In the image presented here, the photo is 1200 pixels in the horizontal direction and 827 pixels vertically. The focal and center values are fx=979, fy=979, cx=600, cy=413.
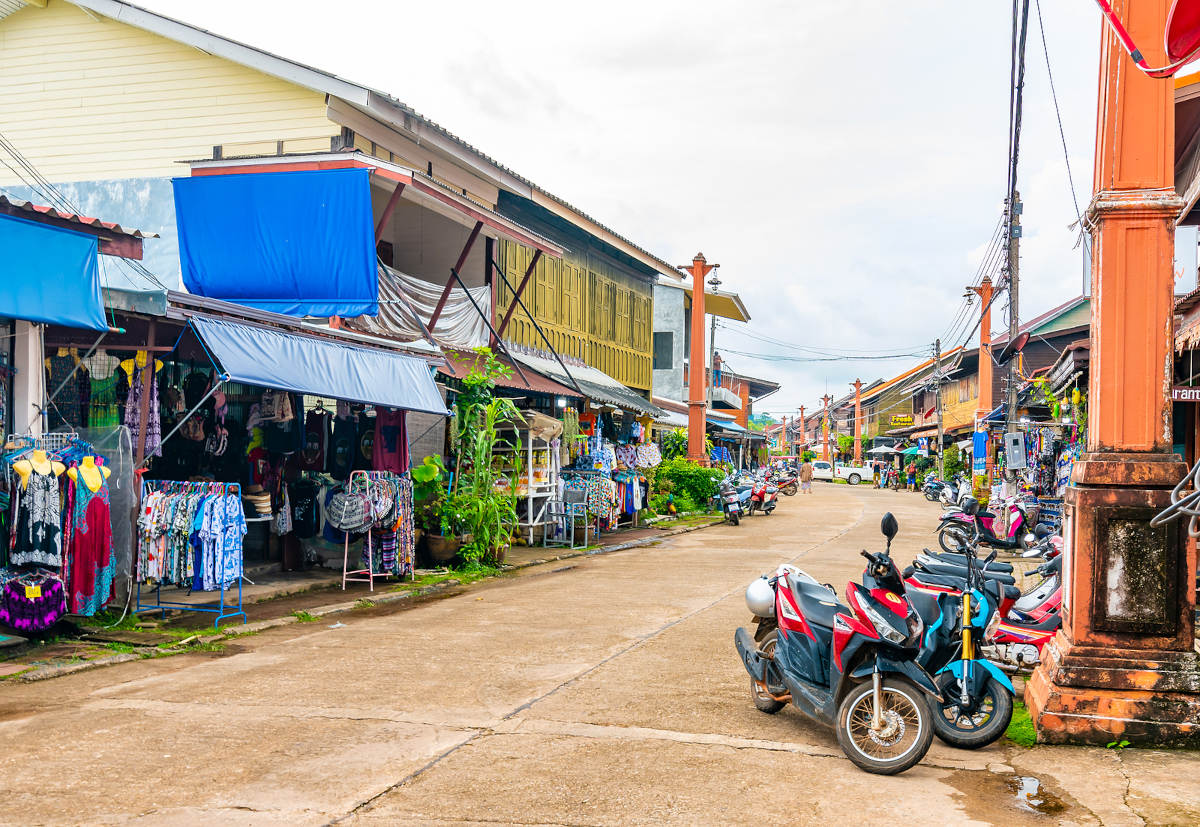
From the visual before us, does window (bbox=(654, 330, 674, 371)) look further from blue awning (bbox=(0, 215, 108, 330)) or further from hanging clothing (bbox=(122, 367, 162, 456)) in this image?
blue awning (bbox=(0, 215, 108, 330))

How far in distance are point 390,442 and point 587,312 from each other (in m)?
11.6

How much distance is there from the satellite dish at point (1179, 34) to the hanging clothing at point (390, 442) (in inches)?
372

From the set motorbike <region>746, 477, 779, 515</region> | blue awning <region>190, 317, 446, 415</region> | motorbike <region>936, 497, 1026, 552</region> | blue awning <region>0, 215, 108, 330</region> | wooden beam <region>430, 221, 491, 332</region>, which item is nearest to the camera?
blue awning <region>0, 215, 108, 330</region>

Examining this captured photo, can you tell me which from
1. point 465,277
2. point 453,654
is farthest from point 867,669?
point 465,277

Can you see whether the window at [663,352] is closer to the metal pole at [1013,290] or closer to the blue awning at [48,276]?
the metal pole at [1013,290]

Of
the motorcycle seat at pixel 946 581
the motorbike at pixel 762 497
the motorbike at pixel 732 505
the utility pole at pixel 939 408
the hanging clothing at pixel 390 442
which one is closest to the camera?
the motorcycle seat at pixel 946 581

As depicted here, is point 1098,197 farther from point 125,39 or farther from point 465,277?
point 125,39

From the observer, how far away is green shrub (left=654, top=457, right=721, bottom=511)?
27844mm

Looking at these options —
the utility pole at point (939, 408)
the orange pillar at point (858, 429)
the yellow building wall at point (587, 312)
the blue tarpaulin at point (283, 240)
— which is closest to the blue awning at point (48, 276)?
the blue tarpaulin at point (283, 240)

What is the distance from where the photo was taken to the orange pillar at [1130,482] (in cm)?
584

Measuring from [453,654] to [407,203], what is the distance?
885 cm

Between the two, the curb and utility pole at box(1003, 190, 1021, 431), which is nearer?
the curb

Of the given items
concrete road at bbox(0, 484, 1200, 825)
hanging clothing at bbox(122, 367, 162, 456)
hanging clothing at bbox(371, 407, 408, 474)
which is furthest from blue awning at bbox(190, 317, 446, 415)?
concrete road at bbox(0, 484, 1200, 825)

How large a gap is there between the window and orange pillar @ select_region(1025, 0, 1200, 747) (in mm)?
26994
